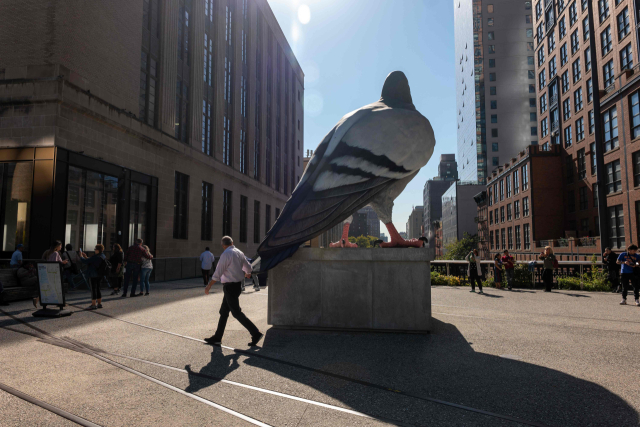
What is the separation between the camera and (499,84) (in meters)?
78.5

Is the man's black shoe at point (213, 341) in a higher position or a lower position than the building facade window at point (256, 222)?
lower

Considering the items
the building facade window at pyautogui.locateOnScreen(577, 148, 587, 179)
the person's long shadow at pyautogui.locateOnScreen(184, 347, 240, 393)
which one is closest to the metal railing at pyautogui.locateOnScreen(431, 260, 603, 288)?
the person's long shadow at pyautogui.locateOnScreen(184, 347, 240, 393)

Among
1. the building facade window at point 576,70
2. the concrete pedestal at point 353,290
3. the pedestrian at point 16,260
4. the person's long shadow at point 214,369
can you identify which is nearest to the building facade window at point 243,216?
the pedestrian at point 16,260

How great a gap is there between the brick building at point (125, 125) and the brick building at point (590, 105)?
68.5 feet

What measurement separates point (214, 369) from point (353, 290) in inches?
114

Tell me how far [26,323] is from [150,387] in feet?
17.5

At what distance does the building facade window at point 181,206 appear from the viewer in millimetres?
22219

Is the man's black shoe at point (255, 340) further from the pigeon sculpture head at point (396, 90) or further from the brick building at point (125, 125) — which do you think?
the brick building at point (125, 125)

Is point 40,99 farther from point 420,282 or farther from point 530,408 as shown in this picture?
point 530,408

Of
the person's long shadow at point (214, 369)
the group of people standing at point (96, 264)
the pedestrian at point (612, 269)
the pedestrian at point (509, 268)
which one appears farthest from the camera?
the pedestrian at point (509, 268)

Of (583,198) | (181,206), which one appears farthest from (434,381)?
(583,198)

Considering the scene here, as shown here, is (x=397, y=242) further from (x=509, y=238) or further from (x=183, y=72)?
(x=509, y=238)

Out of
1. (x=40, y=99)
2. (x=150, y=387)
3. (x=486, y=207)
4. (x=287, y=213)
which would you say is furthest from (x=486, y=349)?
(x=486, y=207)

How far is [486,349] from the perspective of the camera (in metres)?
5.40
